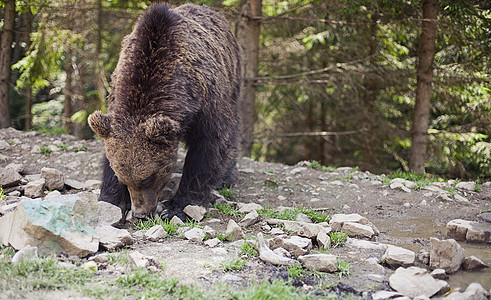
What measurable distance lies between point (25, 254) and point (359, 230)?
9.94 ft

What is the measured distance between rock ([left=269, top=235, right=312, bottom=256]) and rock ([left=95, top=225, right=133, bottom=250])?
4.20 feet

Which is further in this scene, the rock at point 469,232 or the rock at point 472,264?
the rock at point 469,232

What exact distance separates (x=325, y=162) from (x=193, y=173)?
37.2 ft

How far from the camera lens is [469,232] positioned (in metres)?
4.11

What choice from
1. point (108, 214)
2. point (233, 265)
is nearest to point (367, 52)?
point (108, 214)

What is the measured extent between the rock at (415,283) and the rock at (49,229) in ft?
7.58

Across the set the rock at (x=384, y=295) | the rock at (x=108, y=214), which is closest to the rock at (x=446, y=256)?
the rock at (x=384, y=295)

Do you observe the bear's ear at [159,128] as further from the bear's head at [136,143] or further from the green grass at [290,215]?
the green grass at [290,215]

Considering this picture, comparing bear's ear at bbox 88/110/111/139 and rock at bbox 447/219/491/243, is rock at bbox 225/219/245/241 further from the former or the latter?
rock at bbox 447/219/491/243

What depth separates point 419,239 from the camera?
4.18m

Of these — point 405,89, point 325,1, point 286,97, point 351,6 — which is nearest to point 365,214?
point 351,6

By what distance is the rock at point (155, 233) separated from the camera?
3.77 meters

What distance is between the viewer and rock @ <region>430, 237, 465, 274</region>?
324cm

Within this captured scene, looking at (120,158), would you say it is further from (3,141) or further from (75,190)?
(3,141)
